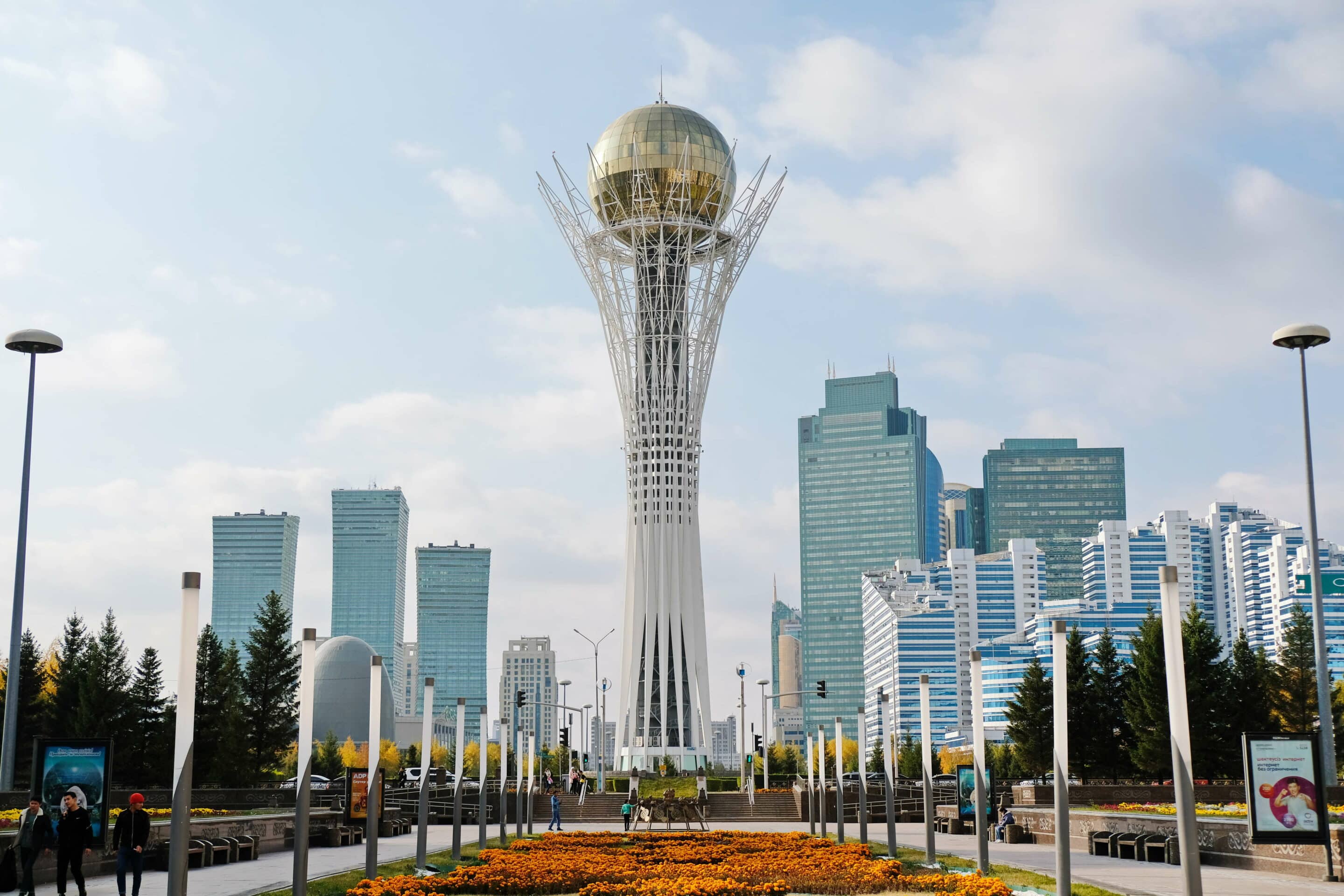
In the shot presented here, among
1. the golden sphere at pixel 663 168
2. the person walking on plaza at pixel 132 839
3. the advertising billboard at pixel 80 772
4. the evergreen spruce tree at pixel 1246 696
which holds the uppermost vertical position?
the golden sphere at pixel 663 168

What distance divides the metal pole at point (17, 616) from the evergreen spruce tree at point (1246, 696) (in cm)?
3827

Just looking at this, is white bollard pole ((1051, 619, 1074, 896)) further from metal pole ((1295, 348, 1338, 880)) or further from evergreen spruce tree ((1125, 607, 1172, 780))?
evergreen spruce tree ((1125, 607, 1172, 780))

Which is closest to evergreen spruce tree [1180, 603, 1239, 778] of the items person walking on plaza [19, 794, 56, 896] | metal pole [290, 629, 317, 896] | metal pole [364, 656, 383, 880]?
metal pole [364, 656, 383, 880]

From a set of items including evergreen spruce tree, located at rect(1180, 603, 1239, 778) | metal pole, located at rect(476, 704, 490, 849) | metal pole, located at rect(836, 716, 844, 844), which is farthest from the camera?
evergreen spruce tree, located at rect(1180, 603, 1239, 778)

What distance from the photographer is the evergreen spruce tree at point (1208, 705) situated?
4725 cm

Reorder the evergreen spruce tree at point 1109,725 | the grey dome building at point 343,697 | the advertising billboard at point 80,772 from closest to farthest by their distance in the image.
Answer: the advertising billboard at point 80,772, the evergreen spruce tree at point 1109,725, the grey dome building at point 343,697

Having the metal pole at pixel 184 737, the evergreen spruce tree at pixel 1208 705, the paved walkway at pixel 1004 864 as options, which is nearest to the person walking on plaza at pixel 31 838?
the paved walkway at pixel 1004 864

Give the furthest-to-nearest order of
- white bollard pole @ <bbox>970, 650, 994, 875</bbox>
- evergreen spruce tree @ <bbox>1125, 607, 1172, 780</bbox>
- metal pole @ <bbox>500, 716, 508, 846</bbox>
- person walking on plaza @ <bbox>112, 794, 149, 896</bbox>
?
evergreen spruce tree @ <bbox>1125, 607, 1172, 780</bbox>
metal pole @ <bbox>500, 716, 508, 846</bbox>
white bollard pole @ <bbox>970, 650, 994, 875</bbox>
person walking on plaza @ <bbox>112, 794, 149, 896</bbox>

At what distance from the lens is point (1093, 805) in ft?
108

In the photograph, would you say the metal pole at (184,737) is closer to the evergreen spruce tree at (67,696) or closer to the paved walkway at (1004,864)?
the paved walkway at (1004,864)

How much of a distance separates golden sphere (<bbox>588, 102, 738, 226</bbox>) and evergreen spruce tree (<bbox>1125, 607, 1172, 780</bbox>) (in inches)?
1267

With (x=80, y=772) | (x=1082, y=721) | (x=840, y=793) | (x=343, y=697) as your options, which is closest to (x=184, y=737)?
(x=80, y=772)

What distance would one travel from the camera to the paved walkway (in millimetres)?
17188

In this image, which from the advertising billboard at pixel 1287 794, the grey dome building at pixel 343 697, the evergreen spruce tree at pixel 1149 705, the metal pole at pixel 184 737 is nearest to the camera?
the metal pole at pixel 184 737
